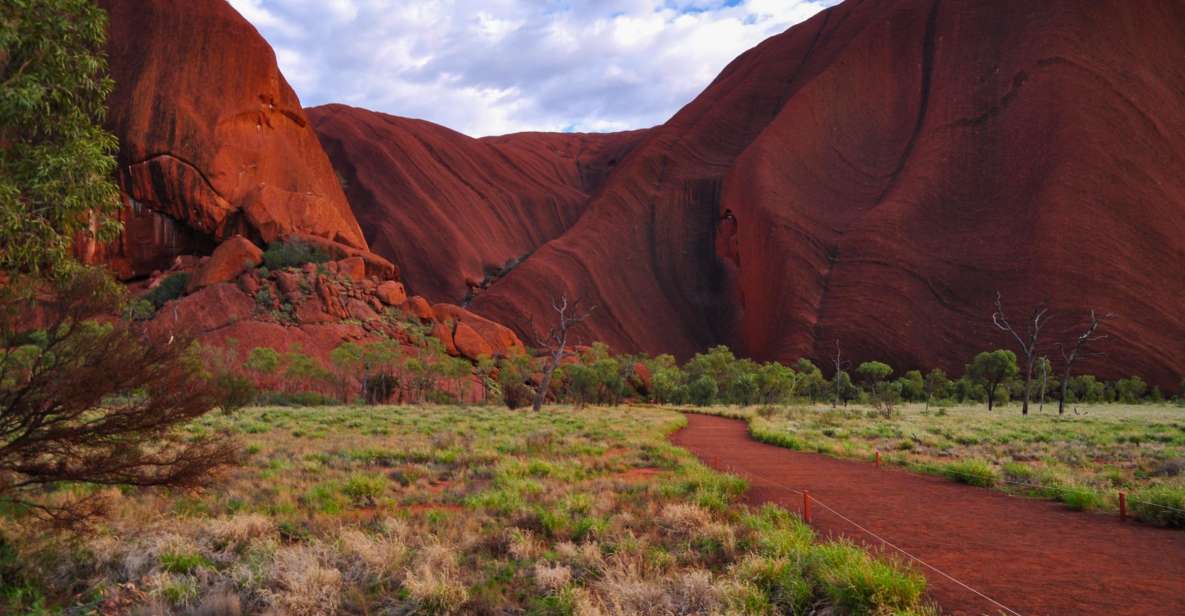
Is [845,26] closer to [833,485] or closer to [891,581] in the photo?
[833,485]

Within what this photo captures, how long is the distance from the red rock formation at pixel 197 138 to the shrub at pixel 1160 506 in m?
63.4

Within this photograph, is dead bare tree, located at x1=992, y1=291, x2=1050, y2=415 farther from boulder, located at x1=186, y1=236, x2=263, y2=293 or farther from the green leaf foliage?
boulder, located at x1=186, y1=236, x2=263, y2=293

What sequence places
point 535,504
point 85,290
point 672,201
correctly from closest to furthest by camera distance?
point 85,290 → point 535,504 → point 672,201

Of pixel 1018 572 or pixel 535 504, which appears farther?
pixel 535 504

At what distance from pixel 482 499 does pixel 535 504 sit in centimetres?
86

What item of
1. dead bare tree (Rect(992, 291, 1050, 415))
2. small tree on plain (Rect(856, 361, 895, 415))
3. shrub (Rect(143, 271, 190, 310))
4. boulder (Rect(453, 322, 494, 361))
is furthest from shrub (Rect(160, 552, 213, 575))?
small tree on plain (Rect(856, 361, 895, 415))

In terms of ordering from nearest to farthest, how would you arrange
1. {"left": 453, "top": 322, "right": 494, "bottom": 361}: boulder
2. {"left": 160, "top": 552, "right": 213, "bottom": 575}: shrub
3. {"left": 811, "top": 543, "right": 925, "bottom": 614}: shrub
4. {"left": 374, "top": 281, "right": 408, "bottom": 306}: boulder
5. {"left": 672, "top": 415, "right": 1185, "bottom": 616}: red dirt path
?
{"left": 811, "top": 543, "right": 925, "bottom": 614}: shrub, {"left": 672, "top": 415, "right": 1185, "bottom": 616}: red dirt path, {"left": 160, "top": 552, "right": 213, "bottom": 575}: shrub, {"left": 453, "top": 322, "right": 494, "bottom": 361}: boulder, {"left": 374, "top": 281, "right": 408, "bottom": 306}: boulder

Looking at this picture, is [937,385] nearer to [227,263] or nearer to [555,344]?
[555,344]

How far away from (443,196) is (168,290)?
45593mm

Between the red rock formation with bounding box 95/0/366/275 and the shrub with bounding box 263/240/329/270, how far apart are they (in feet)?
7.04

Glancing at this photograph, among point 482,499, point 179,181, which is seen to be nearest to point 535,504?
point 482,499

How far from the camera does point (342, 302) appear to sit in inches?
2180

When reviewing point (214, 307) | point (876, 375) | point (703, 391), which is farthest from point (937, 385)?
point (214, 307)

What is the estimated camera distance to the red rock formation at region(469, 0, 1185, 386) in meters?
60.6
